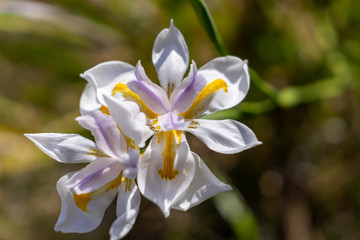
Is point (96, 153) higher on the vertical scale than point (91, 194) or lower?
higher

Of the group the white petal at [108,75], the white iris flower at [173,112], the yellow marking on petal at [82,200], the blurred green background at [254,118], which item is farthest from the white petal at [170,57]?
the blurred green background at [254,118]

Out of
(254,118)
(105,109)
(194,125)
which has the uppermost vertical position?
(105,109)

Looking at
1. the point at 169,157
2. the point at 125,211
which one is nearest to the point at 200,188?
the point at 169,157

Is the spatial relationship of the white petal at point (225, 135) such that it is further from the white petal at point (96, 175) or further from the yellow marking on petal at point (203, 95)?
the white petal at point (96, 175)

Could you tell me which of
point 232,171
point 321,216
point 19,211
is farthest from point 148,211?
point 321,216

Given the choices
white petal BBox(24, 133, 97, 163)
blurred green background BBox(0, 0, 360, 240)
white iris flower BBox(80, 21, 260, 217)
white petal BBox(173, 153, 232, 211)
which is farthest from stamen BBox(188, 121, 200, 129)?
blurred green background BBox(0, 0, 360, 240)

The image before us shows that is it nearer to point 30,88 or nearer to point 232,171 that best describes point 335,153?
point 232,171

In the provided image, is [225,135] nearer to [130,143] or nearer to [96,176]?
[130,143]
